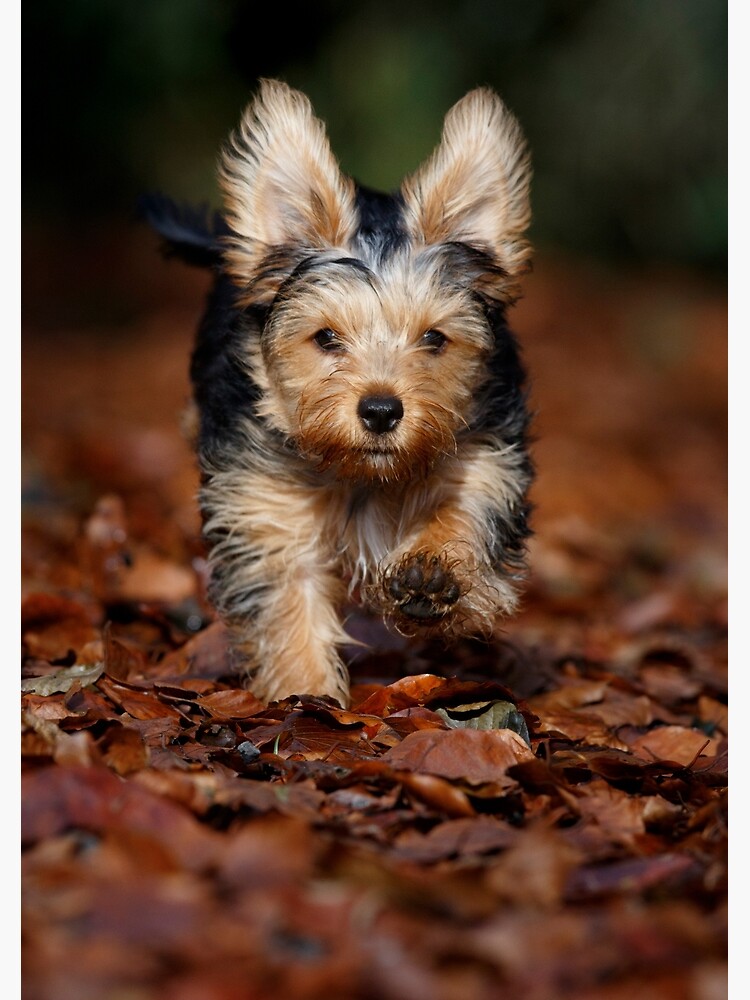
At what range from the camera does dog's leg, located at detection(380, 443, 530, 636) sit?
5.01 meters

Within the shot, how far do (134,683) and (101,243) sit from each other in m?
17.0

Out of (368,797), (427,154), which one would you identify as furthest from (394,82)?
(368,797)

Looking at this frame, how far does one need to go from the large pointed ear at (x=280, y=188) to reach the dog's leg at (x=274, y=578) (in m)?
0.87

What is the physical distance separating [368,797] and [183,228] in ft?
13.7

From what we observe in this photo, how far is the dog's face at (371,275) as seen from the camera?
4.86 m

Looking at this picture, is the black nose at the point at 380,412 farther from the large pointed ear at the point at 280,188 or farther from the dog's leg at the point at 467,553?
the large pointed ear at the point at 280,188

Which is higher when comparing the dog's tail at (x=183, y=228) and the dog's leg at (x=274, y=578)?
the dog's tail at (x=183, y=228)

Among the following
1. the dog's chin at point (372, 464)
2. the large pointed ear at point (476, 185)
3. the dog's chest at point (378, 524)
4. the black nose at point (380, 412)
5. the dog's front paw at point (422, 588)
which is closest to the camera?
the black nose at point (380, 412)

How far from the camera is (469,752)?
4.01m

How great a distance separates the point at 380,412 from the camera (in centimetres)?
472

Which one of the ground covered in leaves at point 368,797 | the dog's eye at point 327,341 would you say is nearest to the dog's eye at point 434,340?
the dog's eye at point 327,341

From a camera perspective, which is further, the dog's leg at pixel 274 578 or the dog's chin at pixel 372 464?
the dog's leg at pixel 274 578

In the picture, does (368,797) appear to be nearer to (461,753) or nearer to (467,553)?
(461,753)

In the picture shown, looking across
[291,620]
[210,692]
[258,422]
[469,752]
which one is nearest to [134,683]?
[210,692]
